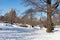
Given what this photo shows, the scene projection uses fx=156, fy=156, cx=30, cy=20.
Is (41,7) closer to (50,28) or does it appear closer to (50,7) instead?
(50,7)

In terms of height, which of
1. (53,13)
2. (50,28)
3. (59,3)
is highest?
(59,3)

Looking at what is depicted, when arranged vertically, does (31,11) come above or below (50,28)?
above

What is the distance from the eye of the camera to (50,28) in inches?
790

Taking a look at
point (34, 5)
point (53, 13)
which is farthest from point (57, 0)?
point (34, 5)

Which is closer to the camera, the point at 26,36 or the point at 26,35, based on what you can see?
the point at 26,36

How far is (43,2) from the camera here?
1975 centimetres

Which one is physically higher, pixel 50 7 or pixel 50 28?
pixel 50 7

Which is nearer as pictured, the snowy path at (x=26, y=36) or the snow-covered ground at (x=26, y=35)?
the snowy path at (x=26, y=36)

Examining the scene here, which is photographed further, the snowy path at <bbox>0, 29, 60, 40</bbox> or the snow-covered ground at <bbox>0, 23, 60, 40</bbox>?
the snow-covered ground at <bbox>0, 23, 60, 40</bbox>

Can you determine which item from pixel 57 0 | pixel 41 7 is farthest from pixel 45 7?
pixel 57 0

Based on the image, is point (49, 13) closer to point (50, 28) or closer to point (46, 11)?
point (46, 11)

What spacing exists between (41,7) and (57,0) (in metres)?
2.16

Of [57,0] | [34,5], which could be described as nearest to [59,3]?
[57,0]

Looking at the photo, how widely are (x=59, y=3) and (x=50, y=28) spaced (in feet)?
11.1
